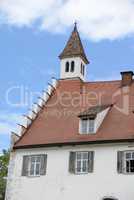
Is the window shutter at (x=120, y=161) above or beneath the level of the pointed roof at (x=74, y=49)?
beneath

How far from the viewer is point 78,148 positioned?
1501 inches

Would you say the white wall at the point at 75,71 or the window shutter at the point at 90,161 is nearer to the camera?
the window shutter at the point at 90,161

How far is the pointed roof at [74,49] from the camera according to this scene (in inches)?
1891

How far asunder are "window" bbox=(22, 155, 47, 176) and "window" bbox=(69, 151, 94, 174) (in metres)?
2.11

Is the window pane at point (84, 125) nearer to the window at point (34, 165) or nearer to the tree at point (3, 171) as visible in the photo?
the window at point (34, 165)

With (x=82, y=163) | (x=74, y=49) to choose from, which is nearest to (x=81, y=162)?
(x=82, y=163)

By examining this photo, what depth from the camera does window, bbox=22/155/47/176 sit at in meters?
38.6

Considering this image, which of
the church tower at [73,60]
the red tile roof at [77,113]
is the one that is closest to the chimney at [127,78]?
the red tile roof at [77,113]

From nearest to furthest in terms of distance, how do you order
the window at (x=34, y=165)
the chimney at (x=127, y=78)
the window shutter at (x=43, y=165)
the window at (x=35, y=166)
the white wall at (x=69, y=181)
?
the white wall at (x=69, y=181), the window shutter at (x=43, y=165), the window at (x=34, y=165), the window at (x=35, y=166), the chimney at (x=127, y=78)

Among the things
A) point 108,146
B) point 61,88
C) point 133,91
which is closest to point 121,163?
point 108,146

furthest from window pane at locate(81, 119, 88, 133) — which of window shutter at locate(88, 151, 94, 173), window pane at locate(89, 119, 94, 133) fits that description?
window shutter at locate(88, 151, 94, 173)

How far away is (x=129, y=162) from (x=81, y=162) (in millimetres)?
3521

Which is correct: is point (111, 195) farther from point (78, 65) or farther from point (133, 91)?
point (78, 65)

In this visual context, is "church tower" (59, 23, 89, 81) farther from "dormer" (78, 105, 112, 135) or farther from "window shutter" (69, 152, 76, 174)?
"window shutter" (69, 152, 76, 174)
